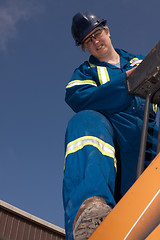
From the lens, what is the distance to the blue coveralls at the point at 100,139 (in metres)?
1.47

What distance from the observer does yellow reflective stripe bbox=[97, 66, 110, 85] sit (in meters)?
2.30

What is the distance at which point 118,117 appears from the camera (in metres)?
2.01

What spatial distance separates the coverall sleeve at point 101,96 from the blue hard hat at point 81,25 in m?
0.55

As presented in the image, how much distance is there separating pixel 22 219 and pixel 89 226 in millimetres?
8907

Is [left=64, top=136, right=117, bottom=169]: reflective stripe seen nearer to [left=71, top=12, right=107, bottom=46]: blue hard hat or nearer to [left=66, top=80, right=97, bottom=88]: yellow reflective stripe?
[left=66, top=80, right=97, bottom=88]: yellow reflective stripe

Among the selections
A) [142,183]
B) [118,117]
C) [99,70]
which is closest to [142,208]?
[142,183]

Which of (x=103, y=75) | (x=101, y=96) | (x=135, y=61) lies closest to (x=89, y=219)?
(x=101, y=96)

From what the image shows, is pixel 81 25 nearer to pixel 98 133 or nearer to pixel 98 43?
pixel 98 43

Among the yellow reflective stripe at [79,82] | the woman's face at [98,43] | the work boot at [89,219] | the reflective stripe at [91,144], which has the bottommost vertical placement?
the work boot at [89,219]

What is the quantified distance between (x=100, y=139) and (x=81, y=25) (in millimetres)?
1252

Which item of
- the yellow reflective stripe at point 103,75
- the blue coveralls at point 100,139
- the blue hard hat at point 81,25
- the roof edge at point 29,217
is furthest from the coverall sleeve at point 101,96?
the roof edge at point 29,217

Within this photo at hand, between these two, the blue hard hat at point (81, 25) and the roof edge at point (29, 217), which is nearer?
the blue hard hat at point (81, 25)

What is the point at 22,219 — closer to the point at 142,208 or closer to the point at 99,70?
the point at 99,70

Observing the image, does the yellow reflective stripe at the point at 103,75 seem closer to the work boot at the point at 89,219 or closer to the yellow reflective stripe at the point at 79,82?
the yellow reflective stripe at the point at 79,82
